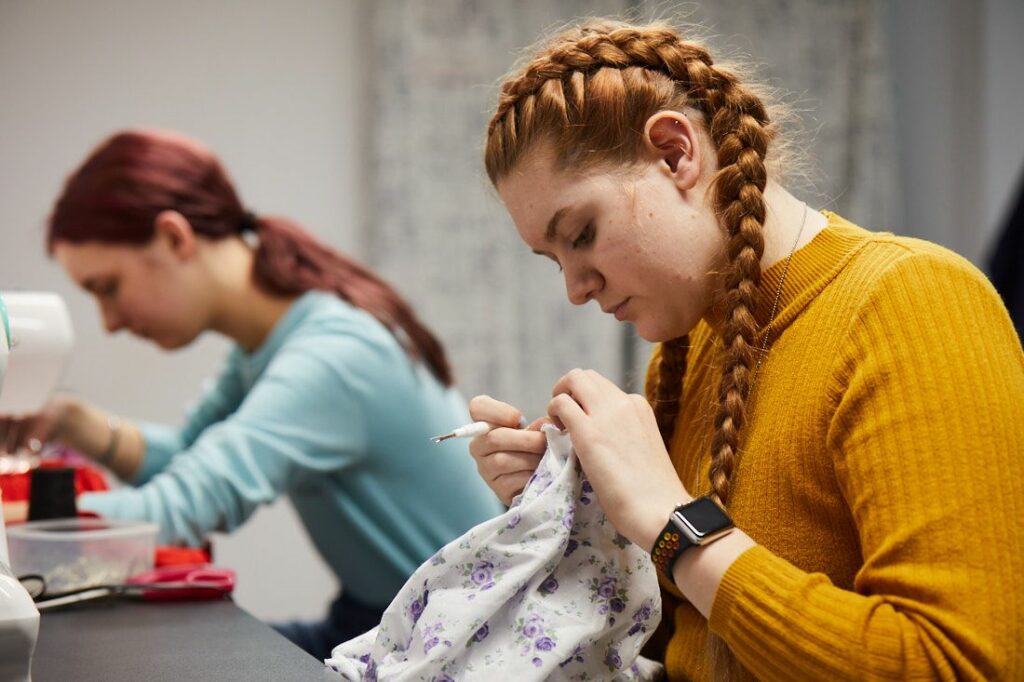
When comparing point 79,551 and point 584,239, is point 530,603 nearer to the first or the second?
point 584,239

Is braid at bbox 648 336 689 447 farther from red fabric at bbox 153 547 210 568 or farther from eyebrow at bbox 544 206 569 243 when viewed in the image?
red fabric at bbox 153 547 210 568

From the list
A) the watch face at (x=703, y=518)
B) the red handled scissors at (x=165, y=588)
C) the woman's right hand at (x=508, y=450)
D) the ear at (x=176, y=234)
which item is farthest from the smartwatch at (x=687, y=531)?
the ear at (x=176, y=234)

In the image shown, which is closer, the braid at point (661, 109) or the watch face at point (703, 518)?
the watch face at point (703, 518)

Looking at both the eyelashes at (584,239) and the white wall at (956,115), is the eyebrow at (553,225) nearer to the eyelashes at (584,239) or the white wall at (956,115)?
the eyelashes at (584,239)

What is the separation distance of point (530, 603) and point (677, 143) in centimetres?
46

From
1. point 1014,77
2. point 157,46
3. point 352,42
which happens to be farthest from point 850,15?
point 157,46

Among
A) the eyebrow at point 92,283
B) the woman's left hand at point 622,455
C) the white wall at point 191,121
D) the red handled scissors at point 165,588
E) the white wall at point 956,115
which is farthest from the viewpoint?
the white wall at point 956,115

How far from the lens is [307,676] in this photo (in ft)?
3.37

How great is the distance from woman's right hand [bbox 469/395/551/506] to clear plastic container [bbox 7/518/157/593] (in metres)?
0.64

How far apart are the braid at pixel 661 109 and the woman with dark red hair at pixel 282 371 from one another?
92cm

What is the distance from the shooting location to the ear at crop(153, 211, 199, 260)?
2.13m

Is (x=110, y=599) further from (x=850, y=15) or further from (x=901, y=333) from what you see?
(x=850, y=15)

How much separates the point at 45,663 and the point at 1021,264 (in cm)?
225

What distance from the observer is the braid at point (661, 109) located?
3.34 ft
